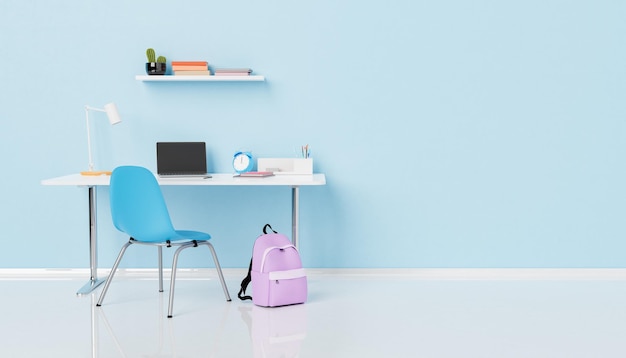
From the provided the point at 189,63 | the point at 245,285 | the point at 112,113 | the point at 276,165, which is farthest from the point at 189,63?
the point at 245,285

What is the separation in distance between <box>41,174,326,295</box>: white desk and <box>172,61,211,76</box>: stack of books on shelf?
24.6 inches

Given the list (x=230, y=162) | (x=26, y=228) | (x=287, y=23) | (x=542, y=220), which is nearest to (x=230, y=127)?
(x=230, y=162)

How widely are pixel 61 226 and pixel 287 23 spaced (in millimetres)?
1897

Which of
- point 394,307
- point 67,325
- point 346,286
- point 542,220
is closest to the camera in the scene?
point 67,325

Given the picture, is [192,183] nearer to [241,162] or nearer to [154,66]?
[241,162]

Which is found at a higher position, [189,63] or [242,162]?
[189,63]

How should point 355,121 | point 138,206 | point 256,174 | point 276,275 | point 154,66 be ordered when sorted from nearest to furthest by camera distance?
point 138,206 < point 276,275 < point 256,174 < point 154,66 < point 355,121

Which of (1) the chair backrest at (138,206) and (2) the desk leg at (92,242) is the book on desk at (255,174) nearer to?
(1) the chair backrest at (138,206)

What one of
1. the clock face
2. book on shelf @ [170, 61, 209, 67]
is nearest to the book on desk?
the clock face

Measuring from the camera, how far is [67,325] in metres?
3.14

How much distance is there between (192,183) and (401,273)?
1.47 meters

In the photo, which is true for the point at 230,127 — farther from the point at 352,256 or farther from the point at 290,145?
the point at 352,256

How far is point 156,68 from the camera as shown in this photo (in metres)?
4.01

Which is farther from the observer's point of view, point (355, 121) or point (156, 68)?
point (355, 121)
